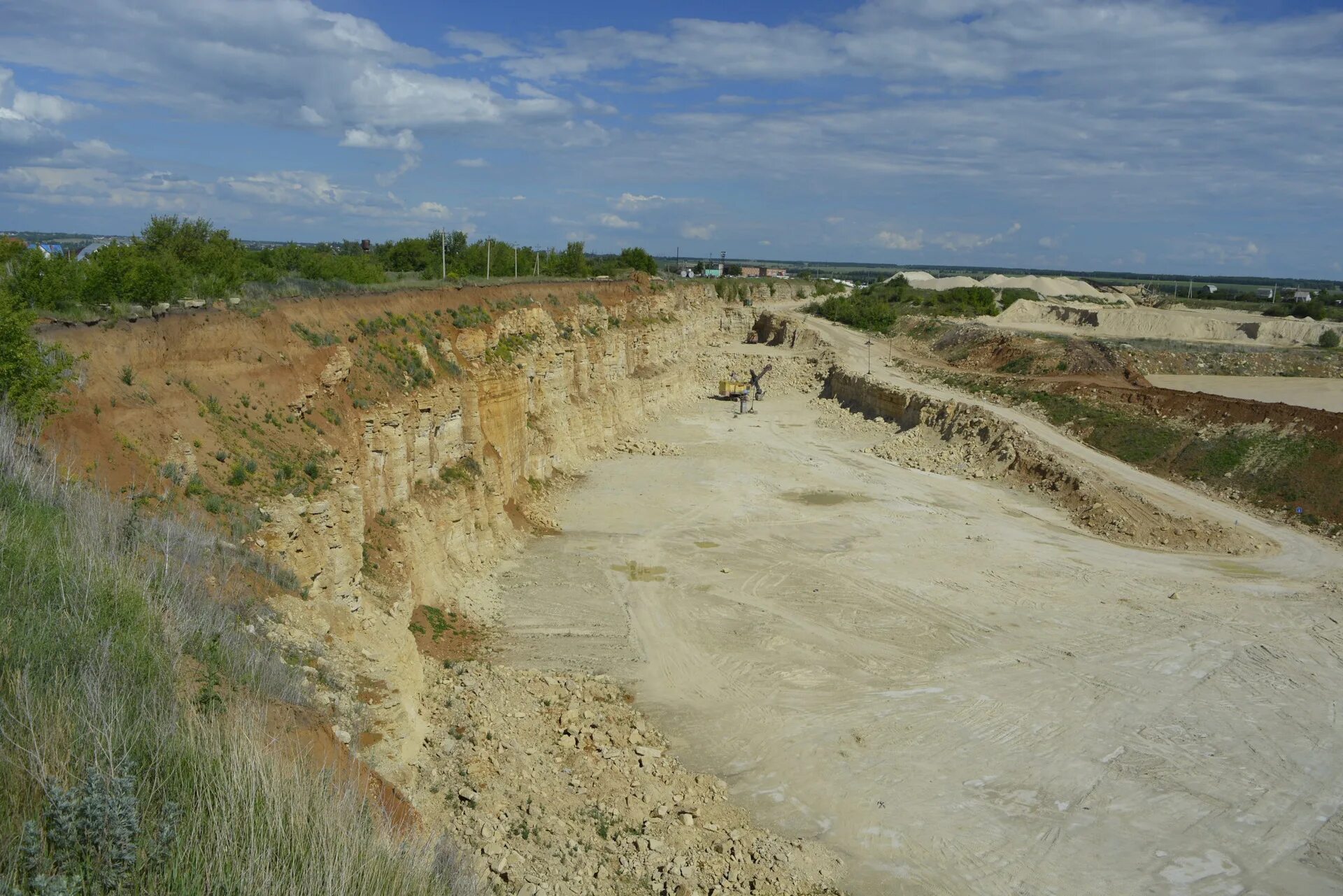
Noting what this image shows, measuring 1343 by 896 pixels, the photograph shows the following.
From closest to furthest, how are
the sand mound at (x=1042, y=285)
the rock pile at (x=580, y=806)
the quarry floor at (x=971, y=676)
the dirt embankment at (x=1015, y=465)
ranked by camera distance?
the rock pile at (x=580, y=806)
the quarry floor at (x=971, y=676)
the dirt embankment at (x=1015, y=465)
the sand mound at (x=1042, y=285)

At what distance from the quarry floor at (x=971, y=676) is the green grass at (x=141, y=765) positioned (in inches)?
393

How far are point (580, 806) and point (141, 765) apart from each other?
29.7ft

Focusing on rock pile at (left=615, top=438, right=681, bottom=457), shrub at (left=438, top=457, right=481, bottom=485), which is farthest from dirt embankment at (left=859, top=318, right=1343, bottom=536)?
shrub at (left=438, top=457, right=481, bottom=485)

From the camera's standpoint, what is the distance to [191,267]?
30391 mm

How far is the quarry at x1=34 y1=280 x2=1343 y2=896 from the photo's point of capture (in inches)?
565

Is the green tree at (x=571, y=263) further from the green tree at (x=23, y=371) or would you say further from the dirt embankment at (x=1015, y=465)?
the green tree at (x=23, y=371)

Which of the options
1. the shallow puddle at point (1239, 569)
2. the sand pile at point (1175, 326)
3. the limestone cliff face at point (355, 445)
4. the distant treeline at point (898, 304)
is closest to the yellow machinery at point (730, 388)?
the limestone cliff face at point (355, 445)

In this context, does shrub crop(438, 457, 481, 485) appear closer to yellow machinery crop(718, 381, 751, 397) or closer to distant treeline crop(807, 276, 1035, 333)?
yellow machinery crop(718, 381, 751, 397)

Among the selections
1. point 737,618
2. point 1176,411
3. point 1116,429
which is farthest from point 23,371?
point 1176,411

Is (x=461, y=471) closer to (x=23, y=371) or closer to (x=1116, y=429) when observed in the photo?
(x=23, y=371)

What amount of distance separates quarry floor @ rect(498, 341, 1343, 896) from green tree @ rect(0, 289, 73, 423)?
1109 cm

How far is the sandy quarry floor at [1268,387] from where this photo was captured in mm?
51969

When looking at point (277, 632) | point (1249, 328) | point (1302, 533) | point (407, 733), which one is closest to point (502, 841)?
point (407, 733)

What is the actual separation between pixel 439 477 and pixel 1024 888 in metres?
18.1
